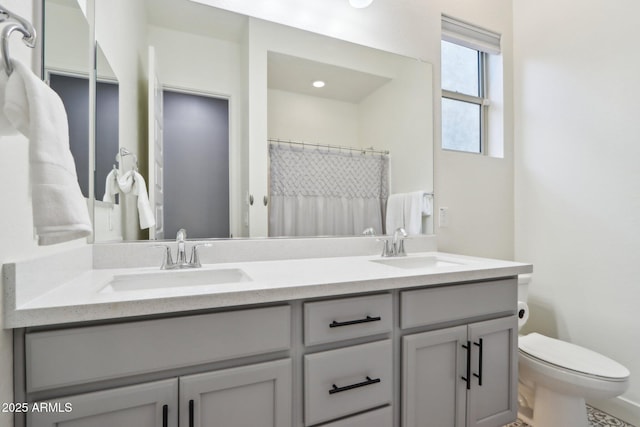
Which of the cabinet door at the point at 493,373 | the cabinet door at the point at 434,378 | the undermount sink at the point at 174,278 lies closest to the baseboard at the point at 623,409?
the cabinet door at the point at 493,373

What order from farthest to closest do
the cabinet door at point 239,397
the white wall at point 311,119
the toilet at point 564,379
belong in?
1. the white wall at point 311,119
2. the toilet at point 564,379
3. the cabinet door at point 239,397

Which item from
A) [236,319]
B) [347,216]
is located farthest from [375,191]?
[236,319]

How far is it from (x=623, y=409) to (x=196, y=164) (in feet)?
8.26

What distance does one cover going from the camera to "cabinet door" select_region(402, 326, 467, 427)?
1.09 m

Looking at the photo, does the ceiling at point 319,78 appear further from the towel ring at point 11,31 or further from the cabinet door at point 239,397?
the cabinet door at point 239,397

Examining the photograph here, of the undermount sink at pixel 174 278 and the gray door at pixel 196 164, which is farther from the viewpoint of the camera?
the gray door at pixel 196 164

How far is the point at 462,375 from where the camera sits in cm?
120

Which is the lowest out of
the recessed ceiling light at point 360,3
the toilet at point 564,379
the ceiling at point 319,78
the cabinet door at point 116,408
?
the toilet at point 564,379

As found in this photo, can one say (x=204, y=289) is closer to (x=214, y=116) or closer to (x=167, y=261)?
(x=167, y=261)

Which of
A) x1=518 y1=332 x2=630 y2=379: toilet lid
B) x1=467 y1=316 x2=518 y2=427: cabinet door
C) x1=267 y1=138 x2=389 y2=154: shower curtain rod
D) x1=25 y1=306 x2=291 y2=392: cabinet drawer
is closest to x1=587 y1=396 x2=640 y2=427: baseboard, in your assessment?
x1=518 y1=332 x2=630 y2=379: toilet lid

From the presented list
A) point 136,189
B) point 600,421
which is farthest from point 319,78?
point 600,421

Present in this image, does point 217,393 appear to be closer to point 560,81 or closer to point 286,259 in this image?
point 286,259

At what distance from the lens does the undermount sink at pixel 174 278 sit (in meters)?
1.07

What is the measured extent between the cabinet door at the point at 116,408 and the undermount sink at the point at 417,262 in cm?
101
